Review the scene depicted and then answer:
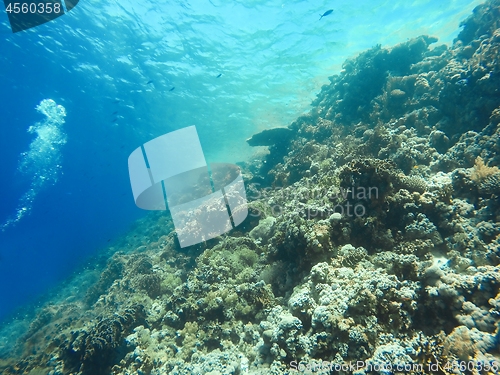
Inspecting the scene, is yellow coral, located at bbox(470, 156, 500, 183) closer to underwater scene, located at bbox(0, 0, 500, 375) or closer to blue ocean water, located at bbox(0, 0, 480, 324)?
underwater scene, located at bbox(0, 0, 500, 375)

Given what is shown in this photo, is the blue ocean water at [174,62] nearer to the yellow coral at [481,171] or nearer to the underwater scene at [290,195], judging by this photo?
the underwater scene at [290,195]

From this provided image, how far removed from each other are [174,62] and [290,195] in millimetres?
22632

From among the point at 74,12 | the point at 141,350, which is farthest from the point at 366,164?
the point at 74,12

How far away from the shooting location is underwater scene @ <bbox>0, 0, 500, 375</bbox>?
3783 millimetres

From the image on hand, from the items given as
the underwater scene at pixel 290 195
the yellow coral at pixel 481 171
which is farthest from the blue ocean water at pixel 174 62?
the yellow coral at pixel 481 171

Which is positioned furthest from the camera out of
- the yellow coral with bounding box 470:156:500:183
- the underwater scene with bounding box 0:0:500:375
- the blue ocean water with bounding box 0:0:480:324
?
the blue ocean water with bounding box 0:0:480:324

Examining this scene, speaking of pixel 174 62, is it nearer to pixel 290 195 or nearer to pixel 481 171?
pixel 290 195

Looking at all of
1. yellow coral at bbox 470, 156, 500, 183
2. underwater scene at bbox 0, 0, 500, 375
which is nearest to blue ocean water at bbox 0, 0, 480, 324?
underwater scene at bbox 0, 0, 500, 375

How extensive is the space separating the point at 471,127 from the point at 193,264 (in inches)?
489

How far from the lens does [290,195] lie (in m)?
10.2

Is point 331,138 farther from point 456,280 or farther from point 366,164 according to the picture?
point 456,280

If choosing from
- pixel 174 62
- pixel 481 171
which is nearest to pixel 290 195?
pixel 481 171

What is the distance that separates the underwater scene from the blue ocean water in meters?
0.20

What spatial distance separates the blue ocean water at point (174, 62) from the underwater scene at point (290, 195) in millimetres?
199
